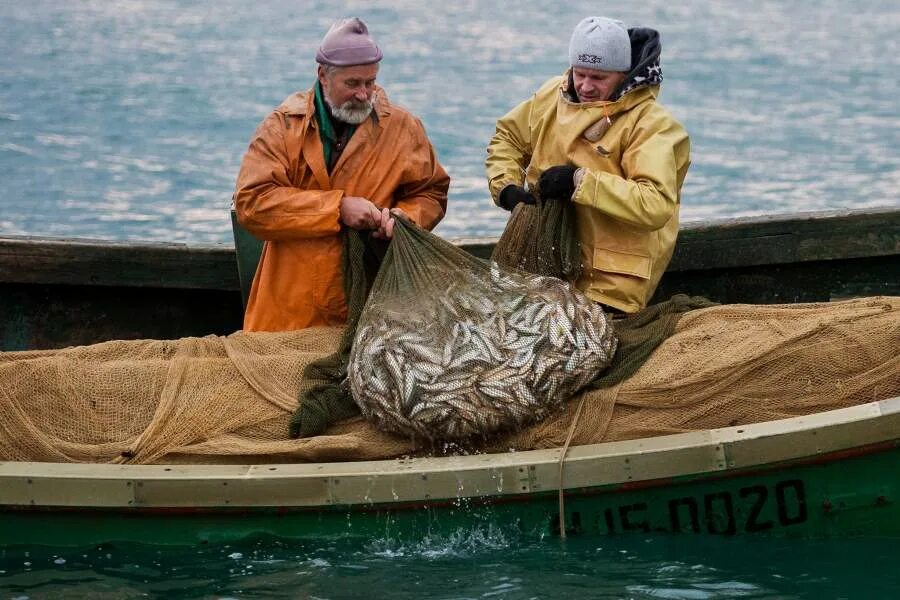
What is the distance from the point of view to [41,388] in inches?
231

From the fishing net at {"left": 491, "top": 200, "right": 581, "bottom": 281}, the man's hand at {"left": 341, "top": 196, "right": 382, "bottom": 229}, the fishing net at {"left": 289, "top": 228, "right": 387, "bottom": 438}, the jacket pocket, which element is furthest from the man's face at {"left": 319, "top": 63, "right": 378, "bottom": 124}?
the jacket pocket

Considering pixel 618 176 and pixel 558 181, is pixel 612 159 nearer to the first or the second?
pixel 618 176

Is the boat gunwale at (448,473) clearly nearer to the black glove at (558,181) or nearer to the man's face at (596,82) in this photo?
the black glove at (558,181)

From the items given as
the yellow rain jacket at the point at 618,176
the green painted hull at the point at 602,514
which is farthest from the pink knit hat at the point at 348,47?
the green painted hull at the point at 602,514

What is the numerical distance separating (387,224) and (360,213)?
0.39 ft

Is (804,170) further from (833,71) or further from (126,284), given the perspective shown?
(126,284)

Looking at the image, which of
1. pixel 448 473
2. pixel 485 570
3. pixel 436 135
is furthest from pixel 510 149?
pixel 436 135

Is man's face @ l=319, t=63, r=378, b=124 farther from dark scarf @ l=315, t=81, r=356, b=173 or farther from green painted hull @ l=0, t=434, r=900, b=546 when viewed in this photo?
green painted hull @ l=0, t=434, r=900, b=546

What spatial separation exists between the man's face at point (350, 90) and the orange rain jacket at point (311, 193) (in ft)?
0.28

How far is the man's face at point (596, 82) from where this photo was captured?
6.01m

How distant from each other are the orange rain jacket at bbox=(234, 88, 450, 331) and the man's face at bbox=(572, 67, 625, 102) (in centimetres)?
72

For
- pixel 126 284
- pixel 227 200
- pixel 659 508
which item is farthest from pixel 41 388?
pixel 227 200

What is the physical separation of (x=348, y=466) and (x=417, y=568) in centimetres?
49

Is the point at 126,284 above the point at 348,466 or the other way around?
above
